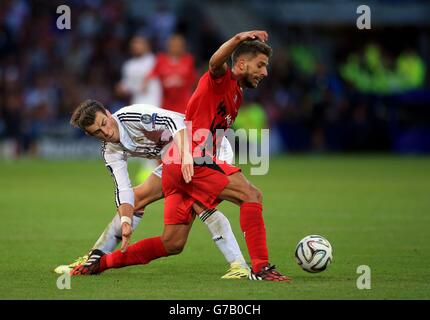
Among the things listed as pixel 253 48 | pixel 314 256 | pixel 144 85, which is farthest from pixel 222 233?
pixel 144 85

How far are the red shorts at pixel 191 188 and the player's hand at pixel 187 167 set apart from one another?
0.93ft

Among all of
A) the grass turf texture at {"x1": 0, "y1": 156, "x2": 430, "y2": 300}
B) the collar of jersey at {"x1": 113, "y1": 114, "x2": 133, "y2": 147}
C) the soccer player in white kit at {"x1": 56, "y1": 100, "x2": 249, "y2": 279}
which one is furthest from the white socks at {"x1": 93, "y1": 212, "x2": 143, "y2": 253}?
the collar of jersey at {"x1": 113, "y1": 114, "x2": 133, "y2": 147}

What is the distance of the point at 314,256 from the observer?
820 cm

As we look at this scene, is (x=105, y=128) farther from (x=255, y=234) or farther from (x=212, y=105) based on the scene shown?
(x=255, y=234)

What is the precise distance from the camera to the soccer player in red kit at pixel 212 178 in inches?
316

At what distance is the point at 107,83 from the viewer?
87.9 ft

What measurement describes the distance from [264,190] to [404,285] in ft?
30.9

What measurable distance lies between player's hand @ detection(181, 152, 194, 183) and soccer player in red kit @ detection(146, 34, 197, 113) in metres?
9.29

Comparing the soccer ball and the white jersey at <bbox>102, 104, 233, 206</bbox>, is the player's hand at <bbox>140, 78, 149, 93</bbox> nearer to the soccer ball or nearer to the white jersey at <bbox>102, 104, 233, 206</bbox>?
the white jersey at <bbox>102, 104, 233, 206</bbox>

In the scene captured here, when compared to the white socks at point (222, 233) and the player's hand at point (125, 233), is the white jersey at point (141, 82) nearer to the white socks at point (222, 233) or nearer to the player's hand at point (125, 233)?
the white socks at point (222, 233)

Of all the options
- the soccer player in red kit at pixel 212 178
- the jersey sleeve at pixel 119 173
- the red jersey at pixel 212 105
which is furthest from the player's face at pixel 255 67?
the jersey sleeve at pixel 119 173

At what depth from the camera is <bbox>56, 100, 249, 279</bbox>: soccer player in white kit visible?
26.9 feet

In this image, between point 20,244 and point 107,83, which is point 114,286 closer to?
point 20,244

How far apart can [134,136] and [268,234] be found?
346 centimetres
